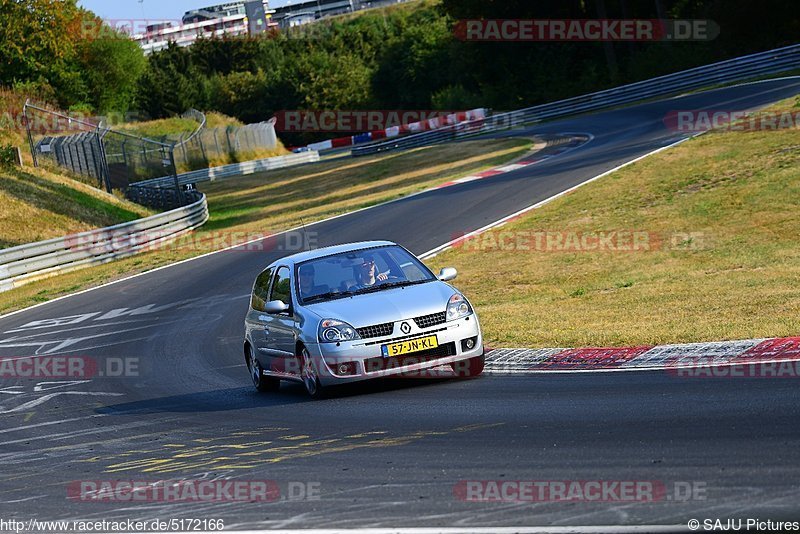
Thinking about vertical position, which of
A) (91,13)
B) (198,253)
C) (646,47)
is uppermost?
(91,13)

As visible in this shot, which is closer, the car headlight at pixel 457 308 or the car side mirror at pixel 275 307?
the car headlight at pixel 457 308

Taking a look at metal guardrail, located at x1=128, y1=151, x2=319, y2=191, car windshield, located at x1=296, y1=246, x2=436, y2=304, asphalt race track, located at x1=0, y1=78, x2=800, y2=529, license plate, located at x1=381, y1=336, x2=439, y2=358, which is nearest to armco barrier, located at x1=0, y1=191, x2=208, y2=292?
asphalt race track, located at x1=0, y1=78, x2=800, y2=529

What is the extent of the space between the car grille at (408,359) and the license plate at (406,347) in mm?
43

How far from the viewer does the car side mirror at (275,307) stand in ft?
38.6

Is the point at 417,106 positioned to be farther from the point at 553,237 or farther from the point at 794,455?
the point at 794,455

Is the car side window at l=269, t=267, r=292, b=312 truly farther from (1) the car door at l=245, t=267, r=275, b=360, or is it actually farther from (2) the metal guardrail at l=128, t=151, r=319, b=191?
(2) the metal guardrail at l=128, t=151, r=319, b=191

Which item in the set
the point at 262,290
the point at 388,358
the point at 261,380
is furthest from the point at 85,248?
the point at 388,358

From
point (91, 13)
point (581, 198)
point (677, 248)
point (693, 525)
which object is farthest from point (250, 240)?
point (91, 13)

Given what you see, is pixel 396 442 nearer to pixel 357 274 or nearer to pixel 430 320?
pixel 430 320

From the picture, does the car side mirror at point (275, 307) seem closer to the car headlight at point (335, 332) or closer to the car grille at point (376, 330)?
the car headlight at point (335, 332)

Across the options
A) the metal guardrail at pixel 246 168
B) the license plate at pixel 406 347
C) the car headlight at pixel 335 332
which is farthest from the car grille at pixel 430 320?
the metal guardrail at pixel 246 168

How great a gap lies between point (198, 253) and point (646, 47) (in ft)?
134

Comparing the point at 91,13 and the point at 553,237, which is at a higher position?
the point at 91,13

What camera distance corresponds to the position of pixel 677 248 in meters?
20.5
